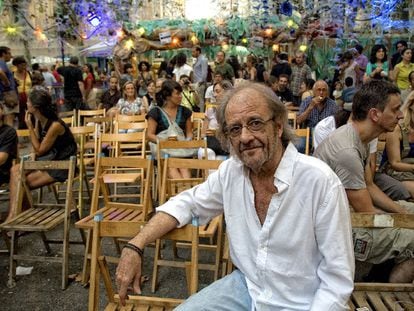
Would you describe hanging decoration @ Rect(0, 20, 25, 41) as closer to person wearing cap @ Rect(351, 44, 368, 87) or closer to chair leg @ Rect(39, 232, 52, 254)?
person wearing cap @ Rect(351, 44, 368, 87)

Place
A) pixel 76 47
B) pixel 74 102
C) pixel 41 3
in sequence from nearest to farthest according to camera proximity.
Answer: pixel 74 102
pixel 41 3
pixel 76 47

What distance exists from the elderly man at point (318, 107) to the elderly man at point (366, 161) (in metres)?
2.44

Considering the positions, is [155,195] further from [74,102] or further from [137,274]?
[74,102]

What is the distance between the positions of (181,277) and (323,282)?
197cm

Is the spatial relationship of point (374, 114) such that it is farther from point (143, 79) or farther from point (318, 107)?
point (143, 79)

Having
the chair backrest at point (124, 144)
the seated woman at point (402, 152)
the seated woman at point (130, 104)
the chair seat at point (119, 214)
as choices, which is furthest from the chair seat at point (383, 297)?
the seated woman at point (130, 104)

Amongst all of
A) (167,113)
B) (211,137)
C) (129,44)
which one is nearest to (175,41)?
(129,44)

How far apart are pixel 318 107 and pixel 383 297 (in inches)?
135

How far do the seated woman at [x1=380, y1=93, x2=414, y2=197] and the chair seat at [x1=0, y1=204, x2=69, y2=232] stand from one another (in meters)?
2.76

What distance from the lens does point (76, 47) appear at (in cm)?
1575

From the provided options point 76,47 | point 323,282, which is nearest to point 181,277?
point 323,282

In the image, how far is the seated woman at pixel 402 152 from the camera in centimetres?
344

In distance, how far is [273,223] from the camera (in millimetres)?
1527

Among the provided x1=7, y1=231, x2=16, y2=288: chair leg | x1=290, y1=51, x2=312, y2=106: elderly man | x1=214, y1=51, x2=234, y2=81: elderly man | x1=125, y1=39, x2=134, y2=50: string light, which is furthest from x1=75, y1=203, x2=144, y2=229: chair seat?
x1=125, y1=39, x2=134, y2=50: string light
